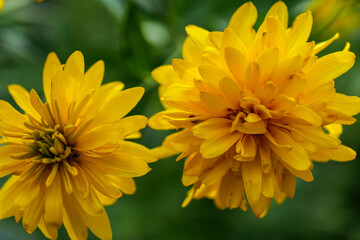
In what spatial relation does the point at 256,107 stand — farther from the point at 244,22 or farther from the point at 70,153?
the point at 70,153

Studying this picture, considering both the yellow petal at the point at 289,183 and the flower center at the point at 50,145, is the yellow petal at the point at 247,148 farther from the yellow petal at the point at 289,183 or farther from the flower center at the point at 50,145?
the flower center at the point at 50,145

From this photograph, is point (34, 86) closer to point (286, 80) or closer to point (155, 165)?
point (155, 165)

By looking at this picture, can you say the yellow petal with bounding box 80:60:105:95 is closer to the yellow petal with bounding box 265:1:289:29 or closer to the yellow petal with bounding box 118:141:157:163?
the yellow petal with bounding box 118:141:157:163

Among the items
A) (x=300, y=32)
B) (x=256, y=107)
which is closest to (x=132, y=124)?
(x=256, y=107)

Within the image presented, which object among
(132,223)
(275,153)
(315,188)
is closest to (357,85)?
(315,188)

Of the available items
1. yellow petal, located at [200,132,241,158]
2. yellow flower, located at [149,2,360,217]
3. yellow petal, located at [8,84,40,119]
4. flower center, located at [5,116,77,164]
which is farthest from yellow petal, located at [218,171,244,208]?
yellow petal, located at [8,84,40,119]

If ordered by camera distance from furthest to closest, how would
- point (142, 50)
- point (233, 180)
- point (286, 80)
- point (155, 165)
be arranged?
point (155, 165) → point (142, 50) → point (233, 180) → point (286, 80)
